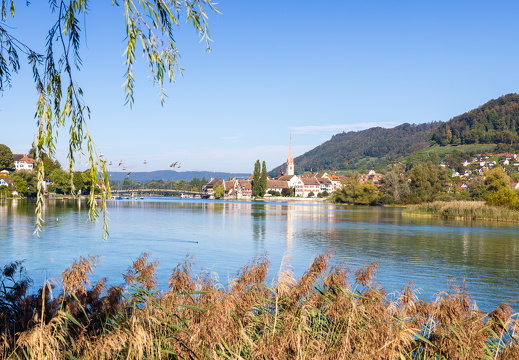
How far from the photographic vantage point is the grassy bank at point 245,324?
4352 mm

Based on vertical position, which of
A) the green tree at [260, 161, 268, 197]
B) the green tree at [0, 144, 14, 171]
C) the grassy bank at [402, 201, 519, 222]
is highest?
the green tree at [0, 144, 14, 171]

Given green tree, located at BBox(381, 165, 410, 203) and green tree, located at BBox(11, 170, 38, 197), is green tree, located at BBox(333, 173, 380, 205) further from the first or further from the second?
green tree, located at BBox(11, 170, 38, 197)

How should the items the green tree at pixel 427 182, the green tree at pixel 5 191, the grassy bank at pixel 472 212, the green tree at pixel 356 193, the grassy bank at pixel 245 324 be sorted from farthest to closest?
1. the green tree at pixel 356 193
2. the green tree at pixel 5 191
3. the green tree at pixel 427 182
4. the grassy bank at pixel 472 212
5. the grassy bank at pixel 245 324

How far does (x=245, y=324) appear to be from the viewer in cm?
616

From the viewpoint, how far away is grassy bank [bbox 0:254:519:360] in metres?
4.35

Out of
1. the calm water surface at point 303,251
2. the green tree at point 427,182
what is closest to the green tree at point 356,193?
the green tree at point 427,182

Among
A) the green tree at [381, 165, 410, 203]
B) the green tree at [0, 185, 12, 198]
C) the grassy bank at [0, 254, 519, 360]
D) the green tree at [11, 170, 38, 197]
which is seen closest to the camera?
the grassy bank at [0, 254, 519, 360]

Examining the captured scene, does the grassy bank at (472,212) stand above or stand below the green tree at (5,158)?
below

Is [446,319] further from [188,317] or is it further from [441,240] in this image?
[441,240]

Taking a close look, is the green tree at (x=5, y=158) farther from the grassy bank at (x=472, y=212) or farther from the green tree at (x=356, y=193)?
the grassy bank at (x=472, y=212)

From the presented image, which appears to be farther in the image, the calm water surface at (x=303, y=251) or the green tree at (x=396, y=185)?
the green tree at (x=396, y=185)

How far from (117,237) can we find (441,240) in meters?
21.8

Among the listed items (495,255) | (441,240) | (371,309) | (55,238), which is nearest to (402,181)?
(441,240)

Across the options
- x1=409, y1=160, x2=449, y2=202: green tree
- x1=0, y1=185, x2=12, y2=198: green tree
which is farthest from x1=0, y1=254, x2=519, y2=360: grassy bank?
x1=0, y1=185, x2=12, y2=198: green tree
